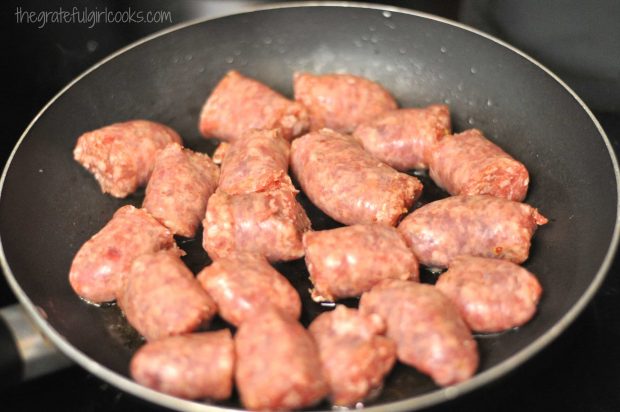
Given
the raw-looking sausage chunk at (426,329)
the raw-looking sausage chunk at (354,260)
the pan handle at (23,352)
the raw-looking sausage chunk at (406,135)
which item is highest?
the raw-looking sausage chunk at (406,135)

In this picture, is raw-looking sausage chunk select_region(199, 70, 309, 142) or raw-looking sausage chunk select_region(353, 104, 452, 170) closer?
raw-looking sausage chunk select_region(353, 104, 452, 170)

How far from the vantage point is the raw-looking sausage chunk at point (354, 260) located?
2.36 metres

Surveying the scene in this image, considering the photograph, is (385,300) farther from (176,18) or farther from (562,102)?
(176,18)

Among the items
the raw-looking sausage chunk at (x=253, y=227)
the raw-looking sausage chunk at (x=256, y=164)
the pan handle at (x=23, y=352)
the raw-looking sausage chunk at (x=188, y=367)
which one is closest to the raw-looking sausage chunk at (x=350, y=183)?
the raw-looking sausage chunk at (x=256, y=164)

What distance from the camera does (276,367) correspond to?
1970mm

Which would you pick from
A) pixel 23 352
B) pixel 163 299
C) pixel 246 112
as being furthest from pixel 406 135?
pixel 23 352

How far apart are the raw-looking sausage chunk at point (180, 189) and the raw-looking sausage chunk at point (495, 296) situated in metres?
1.09

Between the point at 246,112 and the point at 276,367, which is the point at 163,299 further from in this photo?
the point at 246,112

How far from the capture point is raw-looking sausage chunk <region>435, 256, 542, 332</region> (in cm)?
226

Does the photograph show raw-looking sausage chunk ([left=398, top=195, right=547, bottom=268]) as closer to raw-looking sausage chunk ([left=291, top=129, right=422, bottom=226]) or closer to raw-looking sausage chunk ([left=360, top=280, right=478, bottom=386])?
raw-looking sausage chunk ([left=291, top=129, right=422, bottom=226])

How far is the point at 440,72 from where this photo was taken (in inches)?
135

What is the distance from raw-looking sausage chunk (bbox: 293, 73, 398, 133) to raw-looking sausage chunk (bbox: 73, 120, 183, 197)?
75 cm

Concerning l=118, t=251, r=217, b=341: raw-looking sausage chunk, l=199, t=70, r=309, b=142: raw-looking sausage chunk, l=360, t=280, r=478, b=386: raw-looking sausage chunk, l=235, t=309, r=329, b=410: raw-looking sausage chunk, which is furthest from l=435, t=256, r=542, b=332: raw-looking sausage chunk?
l=199, t=70, r=309, b=142: raw-looking sausage chunk

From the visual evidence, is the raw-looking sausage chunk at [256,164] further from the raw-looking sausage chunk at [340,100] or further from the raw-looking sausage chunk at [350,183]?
the raw-looking sausage chunk at [340,100]
